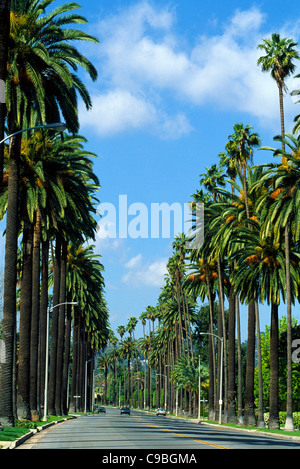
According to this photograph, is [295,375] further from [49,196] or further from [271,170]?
[49,196]

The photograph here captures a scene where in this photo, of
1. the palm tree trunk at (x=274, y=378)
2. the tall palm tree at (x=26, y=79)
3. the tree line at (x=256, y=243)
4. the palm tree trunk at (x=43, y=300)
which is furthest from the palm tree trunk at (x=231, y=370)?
the tall palm tree at (x=26, y=79)

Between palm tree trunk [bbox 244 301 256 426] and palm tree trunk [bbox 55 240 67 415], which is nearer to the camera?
palm tree trunk [bbox 244 301 256 426]

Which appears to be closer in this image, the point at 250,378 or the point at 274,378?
the point at 274,378

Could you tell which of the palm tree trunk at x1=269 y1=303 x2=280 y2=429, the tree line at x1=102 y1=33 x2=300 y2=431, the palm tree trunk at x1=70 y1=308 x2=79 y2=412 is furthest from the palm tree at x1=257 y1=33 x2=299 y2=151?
the palm tree trunk at x1=70 y1=308 x2=79 y2=412

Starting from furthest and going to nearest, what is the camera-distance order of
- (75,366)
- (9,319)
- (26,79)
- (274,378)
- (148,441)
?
(75,366)
(274,378)
(26,79)
(9,319)
(148,441)

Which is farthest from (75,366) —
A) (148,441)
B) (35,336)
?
(148,441)

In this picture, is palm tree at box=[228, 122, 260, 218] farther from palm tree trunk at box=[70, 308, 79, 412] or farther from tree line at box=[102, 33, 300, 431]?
palm tree trunk at box=[70, 308, 79, 412]

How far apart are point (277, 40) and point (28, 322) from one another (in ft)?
93.4

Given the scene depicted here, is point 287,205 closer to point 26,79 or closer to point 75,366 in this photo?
point 26,79

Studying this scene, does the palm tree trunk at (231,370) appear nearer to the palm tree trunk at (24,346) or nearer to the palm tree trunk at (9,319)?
the palm tree trunk at (24,346)

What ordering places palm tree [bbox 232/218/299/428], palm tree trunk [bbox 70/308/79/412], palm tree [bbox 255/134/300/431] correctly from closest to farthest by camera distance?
1. palm tree [bbox 255/134/300/431]
2. palm tree [bbox 232/218/299/428]
3. palm tree trunk [bbox 70/308/79/412]
